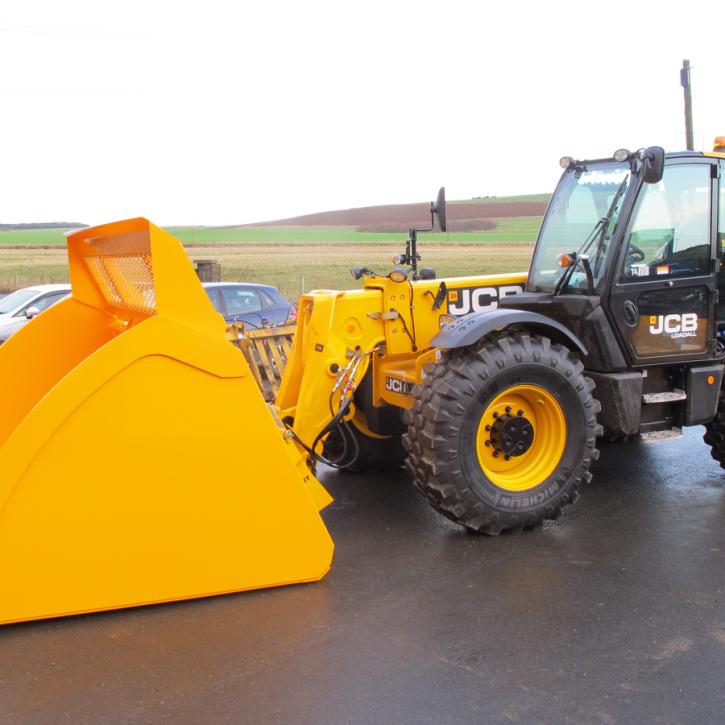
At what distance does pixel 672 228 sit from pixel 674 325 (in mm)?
669

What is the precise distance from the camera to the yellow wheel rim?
517cm

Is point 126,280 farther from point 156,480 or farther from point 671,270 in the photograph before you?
point 671,270

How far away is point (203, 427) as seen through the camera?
415 centimetres

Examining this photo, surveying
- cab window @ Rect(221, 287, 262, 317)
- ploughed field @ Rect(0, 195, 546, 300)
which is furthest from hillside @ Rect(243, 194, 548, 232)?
cab window @ Rect(221, 287, 262, 317)

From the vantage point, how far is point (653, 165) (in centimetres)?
515

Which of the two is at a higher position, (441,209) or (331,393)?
(441,209)

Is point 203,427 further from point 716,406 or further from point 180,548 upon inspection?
point 716,406

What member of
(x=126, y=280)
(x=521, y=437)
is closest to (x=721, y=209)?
(x=521, y=437)

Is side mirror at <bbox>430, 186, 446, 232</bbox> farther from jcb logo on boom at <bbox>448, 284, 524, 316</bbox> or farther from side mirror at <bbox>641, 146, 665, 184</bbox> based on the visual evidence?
side mirror at <bbox>641, 146, 665, 184</bbox>

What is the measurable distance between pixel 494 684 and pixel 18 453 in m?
2.33

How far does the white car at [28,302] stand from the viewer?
523 inches

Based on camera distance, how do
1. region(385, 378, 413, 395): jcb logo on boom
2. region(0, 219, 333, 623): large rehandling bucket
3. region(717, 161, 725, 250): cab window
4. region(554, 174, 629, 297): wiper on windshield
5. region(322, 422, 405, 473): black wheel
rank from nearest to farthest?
1. region(0, 219, 333, 623): large rehandling bucket
2. region(385, 378, 413, 395): jcb logo on boom
3. region(554, 174, 629, 297): wiper on windshield
4. region(717, 161, 725, 250): cab window
5. region(322, 422, 405, 473): black wheel

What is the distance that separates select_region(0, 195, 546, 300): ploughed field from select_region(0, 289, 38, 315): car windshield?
48.5 ft

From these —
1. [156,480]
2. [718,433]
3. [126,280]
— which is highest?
[126,280]
